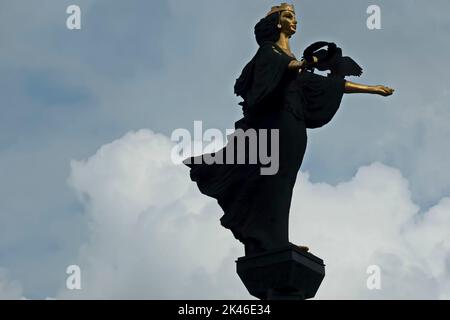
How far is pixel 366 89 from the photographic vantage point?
15945 mm

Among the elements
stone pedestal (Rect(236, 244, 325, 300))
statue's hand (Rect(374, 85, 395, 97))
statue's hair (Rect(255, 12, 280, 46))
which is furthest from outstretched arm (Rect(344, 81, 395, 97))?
stone pedestal (Rect(236, 244, 325, 300))

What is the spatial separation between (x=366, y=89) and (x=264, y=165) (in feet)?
6.15

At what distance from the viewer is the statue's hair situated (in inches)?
621

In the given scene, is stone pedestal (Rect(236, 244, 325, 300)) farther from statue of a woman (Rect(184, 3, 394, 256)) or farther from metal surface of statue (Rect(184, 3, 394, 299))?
statue of a woman (Rect(184, 3, 394, 256))

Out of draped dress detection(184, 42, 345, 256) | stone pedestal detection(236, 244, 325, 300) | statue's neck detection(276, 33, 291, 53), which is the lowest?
stone pedestal detection(236, 244, 325, 300)

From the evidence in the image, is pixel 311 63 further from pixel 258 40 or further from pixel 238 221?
pixel 238 221

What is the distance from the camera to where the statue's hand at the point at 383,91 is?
15.8 metres

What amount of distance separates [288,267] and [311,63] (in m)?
2.69

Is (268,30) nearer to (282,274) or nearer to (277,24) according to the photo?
(277,24)

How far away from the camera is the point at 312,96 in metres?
16.0

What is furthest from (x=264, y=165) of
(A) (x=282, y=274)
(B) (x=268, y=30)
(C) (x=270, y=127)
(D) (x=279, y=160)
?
(B) (x=268, y=30)

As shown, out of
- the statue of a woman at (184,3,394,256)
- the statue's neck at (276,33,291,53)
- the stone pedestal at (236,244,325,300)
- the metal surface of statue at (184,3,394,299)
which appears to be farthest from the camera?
the statue's neck at (276,33,291,53)

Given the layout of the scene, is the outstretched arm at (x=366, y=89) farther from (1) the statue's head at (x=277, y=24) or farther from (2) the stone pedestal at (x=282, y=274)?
(2) the stone pedestal at (x=282, y=274)
